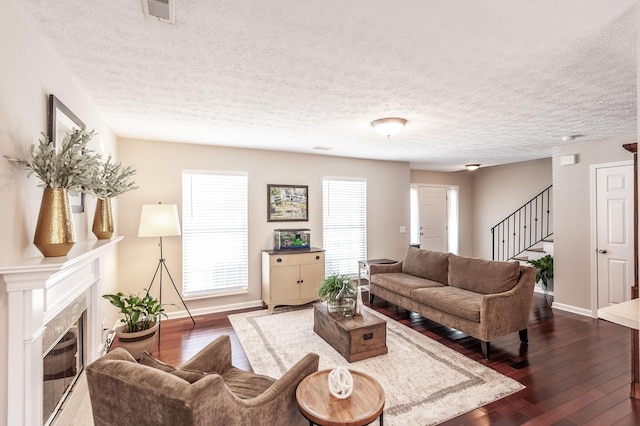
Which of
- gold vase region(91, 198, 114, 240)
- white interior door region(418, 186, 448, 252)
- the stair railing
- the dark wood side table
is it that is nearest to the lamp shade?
gold vase region(91, 198, 114, 240)

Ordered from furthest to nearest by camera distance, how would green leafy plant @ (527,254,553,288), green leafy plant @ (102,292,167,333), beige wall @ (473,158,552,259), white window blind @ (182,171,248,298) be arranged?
beige wall @ (473,158,552,259) → green leafy plant @ (527,254,553,288) → white window blind @ (182,171,248,298) → green leafy plant @ (102,292,167,333)

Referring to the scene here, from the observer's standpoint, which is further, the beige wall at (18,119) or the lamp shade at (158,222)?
the lamp shade at (158,222)

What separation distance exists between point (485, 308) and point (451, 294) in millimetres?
552

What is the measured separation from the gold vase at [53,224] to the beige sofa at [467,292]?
3.44 metres

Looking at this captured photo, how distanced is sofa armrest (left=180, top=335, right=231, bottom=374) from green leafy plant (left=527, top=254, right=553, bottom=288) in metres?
5.35

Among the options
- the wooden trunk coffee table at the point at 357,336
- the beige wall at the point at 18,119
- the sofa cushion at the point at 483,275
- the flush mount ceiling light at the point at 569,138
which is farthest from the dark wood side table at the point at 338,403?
the flush mount ceiling light at the point at 569,138

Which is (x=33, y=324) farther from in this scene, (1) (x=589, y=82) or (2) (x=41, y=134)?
(1) (x=589, y=82)

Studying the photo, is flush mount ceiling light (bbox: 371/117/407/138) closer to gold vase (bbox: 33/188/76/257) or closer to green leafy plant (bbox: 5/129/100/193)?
green leafy plant (bbox: 5/129/100/193)

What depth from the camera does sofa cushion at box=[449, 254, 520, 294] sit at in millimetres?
3438

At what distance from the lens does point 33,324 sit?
1439mm

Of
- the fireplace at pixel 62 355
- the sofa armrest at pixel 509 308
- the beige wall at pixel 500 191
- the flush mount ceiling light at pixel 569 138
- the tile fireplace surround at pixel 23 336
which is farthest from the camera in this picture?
the beige wall at pixel 500 191

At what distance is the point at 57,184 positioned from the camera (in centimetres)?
155

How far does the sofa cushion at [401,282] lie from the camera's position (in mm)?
4129

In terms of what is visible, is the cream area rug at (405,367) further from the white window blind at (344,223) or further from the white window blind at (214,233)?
the white window blind at (344,223)
